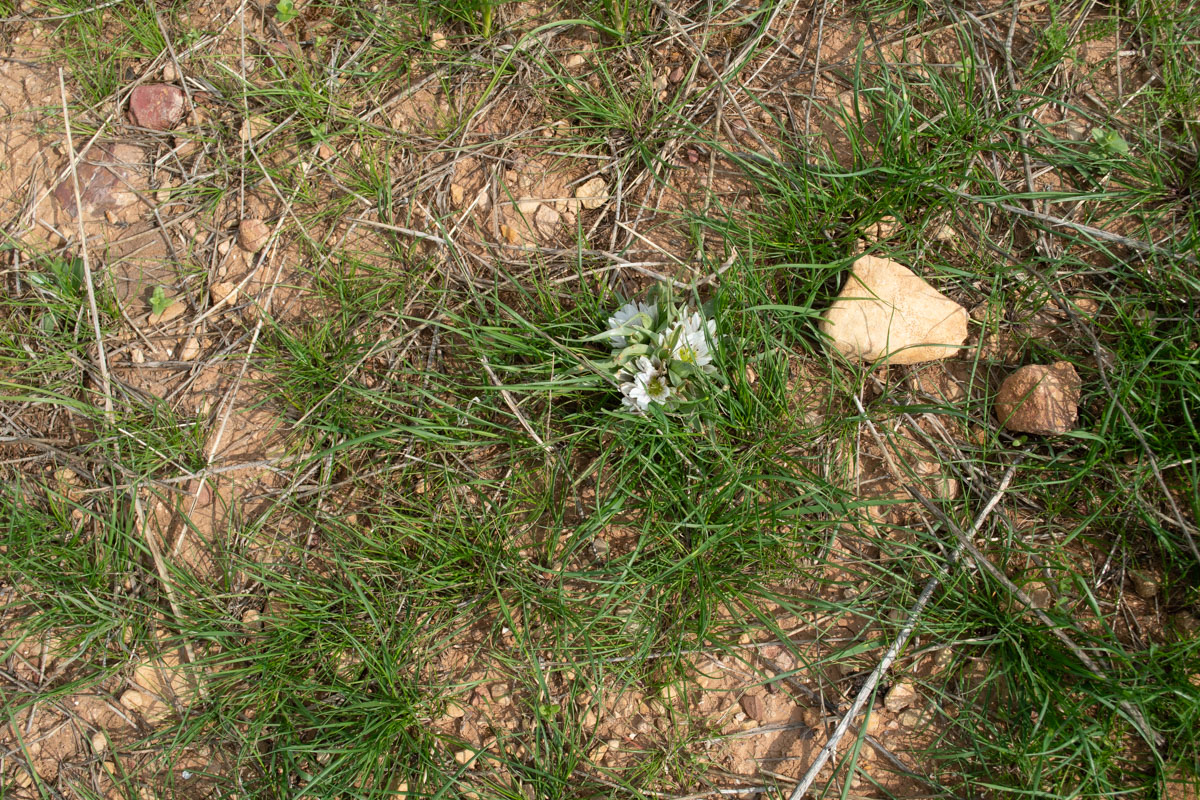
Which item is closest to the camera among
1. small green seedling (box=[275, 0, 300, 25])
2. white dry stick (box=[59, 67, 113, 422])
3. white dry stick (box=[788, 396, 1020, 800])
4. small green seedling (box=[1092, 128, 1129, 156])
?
white dry stick (box=[788, 396, 1020, 800])

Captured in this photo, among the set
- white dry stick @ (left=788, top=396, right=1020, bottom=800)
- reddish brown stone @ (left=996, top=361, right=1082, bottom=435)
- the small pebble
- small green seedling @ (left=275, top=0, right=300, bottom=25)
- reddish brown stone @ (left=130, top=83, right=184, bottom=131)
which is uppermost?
small green seedling @ (left=275, top=0, right=300, bottom=25)

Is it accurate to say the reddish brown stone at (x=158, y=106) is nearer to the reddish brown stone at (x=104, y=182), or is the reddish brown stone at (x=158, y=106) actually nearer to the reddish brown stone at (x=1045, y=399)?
the reddish brown stone at (x=104, y=182)

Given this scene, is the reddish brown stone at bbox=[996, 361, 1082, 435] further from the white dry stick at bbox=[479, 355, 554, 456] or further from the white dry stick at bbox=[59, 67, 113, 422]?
the white dry stick at bbox=[59, 67, 113, 422]

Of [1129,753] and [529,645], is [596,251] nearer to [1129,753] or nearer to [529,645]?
[529,645]

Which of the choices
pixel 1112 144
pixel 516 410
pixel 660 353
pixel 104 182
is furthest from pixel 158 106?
pixel 1112 144

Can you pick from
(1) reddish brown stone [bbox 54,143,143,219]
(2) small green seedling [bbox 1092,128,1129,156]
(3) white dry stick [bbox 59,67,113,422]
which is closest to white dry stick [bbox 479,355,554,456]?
(3) white dry stick [bbox 59,67,113,422]

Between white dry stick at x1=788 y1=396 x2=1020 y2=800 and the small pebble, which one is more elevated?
the small pebble

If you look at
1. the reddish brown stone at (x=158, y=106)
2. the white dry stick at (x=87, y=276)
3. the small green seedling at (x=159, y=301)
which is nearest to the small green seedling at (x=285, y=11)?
the reddish brown stone at (x=158, y=106)
